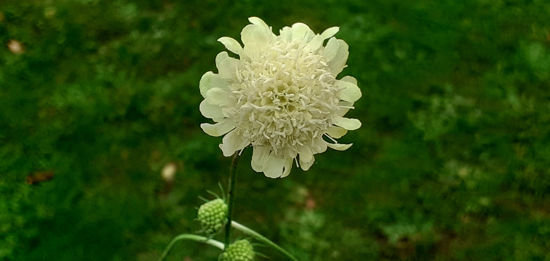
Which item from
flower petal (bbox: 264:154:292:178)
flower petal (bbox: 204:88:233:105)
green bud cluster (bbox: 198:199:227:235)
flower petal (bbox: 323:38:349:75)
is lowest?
green bud cluster (bbox: 198:199:227:235)

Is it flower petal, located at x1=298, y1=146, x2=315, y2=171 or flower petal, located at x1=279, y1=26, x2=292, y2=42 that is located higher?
flower petal, located at x1=279, y1=26, x2=292, y2=42

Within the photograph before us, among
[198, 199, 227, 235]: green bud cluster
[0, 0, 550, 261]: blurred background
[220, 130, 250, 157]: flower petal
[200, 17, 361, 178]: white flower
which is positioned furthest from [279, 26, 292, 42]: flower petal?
[0, 0, 550, 261]: blurred background

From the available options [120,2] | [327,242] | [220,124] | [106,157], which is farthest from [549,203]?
[120,2]

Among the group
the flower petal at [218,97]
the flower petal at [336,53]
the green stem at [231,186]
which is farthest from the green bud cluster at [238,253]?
the flower petal at [336,53]

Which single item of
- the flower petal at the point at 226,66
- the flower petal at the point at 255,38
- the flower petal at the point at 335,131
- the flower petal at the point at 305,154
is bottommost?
the flower petal at the point at 305,154

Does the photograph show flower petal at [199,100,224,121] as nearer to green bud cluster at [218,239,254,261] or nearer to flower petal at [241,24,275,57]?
flower petal at [241,24,275,57]

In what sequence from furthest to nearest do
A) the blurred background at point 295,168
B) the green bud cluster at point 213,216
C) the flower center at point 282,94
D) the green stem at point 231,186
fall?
the blurred background at point 295,168 < the green bud cluster at point 213,216 < the green stem at point 231,186 < the flower center at point 282,94

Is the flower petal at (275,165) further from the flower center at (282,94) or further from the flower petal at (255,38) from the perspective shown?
the flower petal at (255,38)

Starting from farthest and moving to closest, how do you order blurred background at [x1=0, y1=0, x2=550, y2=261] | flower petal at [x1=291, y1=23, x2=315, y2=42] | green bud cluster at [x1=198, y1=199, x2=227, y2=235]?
blurred background at [x1=0, y1=0, x2=550, y2=261], green bud cluster at [x1=198, y1=199, x2=227, y2=235], flower petal at [x1=291, y1=23, x2=315, y2=42]

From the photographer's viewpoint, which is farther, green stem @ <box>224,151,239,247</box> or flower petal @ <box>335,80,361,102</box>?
green stem @ <box>224,151,239,247</box>
